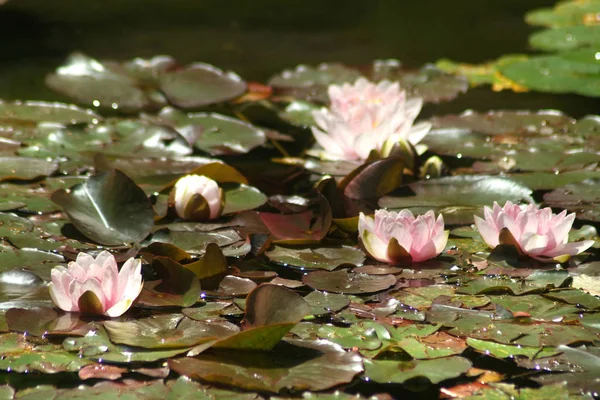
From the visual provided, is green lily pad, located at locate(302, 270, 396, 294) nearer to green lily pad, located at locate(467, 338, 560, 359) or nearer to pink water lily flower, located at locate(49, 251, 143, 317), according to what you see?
green lily pad, located at locate(467, 338, 560, 359)

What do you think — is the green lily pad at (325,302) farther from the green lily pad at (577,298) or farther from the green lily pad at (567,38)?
the green lily pad at (567,38)

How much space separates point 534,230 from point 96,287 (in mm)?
914

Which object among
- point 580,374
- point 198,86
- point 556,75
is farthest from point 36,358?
point 556,75

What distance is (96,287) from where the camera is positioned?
1575 mm

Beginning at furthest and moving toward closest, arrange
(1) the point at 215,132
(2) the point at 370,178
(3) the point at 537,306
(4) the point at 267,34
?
(4) the point at 267,34, (1) the point at 215,132, (2) the point at 370,178, (3) the point at 537,306

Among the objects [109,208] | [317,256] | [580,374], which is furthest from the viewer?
[109,208]

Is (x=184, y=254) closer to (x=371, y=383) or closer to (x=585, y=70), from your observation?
(x=371, y=383)

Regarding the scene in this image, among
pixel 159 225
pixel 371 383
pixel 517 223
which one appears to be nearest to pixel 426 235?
pixel 517 223

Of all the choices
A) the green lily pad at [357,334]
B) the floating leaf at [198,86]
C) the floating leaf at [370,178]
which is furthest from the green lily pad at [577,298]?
the floating leaf at [198,86]

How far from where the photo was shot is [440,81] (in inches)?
139

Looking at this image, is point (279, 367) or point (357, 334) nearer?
point (279, 367)

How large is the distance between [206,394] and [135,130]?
150 centimetres

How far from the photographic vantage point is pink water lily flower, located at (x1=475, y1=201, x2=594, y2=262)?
1848 millimetres

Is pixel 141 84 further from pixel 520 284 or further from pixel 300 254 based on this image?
pixel 520 284
